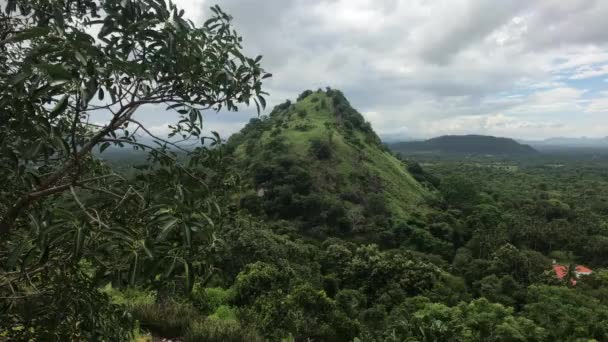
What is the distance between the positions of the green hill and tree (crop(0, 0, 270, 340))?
40.4 metres

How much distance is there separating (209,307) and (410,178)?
61.1 meters

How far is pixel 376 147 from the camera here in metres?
73.5

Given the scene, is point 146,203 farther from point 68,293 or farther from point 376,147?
point 376,147

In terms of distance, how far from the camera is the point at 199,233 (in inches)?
64.6

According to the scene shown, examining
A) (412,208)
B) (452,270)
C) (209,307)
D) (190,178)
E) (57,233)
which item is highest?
(190,178)

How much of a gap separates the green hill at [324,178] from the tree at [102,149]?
1590 inches

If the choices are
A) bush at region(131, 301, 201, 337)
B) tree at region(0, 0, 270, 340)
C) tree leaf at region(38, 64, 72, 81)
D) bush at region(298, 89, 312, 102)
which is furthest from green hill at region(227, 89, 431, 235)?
tree leaf at region(38, 64, 72, 81)

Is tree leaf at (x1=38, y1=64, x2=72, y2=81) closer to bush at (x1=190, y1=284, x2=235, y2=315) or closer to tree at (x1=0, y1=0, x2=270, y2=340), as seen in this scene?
tree at (x1=0, y1=0, x2=270, y2=340)

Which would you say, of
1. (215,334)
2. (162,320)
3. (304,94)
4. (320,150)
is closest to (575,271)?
(320,150)

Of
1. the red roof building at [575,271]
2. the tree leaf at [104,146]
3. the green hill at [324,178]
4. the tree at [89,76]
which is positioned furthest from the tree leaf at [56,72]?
the red roof building at [575,271]

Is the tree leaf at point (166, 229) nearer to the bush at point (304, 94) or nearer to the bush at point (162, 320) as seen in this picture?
the bush at point (162, 320)

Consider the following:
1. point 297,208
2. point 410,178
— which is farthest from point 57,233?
point 410,178

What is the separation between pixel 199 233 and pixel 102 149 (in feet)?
4.29

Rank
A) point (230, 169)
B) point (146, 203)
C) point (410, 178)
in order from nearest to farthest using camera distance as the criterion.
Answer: point (146, 203)
point (230, 169)
point (410, 178)
